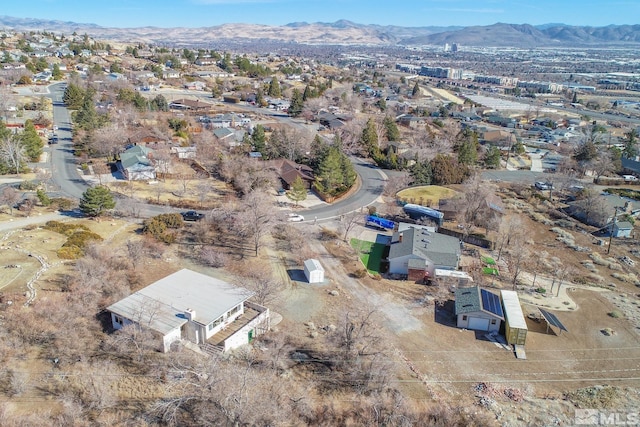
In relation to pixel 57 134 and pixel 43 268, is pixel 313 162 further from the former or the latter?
pixel 57 134

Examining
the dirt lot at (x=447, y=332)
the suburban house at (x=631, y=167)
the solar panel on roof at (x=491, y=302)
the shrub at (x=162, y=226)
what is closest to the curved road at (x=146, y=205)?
the shrub at (x=162, y=226)

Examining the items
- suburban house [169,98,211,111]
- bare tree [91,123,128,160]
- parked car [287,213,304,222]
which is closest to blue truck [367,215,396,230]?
parked car [287,213,304,222]

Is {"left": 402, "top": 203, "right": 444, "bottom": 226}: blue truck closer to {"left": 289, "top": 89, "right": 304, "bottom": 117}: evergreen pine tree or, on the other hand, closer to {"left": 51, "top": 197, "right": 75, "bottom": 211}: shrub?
{"left": 51, "top": 197, "right": 75, "bottom": 211}: shrub

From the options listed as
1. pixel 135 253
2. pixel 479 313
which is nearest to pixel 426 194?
pixel 479 313

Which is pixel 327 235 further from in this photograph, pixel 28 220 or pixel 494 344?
pixel 28 220

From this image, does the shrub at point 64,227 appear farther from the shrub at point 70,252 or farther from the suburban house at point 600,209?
the suburban house at point 600,209
